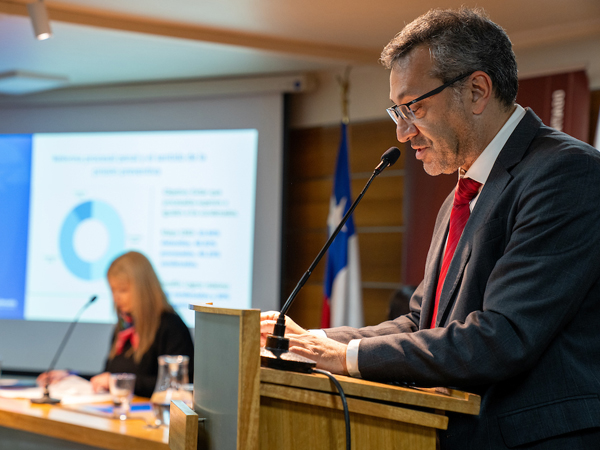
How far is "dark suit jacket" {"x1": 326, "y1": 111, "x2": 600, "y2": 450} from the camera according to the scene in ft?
3.61

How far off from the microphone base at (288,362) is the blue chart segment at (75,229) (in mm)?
4790

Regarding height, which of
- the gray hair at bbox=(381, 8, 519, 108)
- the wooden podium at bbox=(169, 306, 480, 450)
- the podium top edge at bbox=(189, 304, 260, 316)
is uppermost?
the gray hair at bbox=(381, 8, 519, 108)

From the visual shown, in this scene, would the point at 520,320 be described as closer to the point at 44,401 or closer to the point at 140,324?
the point at 44,401

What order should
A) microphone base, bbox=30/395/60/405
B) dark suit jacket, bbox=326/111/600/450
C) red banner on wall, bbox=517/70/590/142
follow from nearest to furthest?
1. dark suit jacket, bbox=326/111/600/450
2. microphone base, bbox=30/395/60/405
3. red banner on wall, bbox=517/70/590/142

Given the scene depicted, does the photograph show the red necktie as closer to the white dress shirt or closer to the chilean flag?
the white dress shirt

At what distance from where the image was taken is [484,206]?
1299mm

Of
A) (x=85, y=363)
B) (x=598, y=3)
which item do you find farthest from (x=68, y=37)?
(x=598, y=3)

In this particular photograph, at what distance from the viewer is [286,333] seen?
1.37m

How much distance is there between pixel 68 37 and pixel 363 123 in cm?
239

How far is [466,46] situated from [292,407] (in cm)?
88

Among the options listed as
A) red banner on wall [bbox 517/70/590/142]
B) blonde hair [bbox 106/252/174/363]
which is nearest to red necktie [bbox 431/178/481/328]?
blonde hair [bbox 106/252/174/363]

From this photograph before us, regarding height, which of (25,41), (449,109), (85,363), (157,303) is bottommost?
(85,363)

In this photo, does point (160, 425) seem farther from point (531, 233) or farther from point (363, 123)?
point (363, 123)

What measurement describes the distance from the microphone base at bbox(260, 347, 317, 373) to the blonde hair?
276 cm
